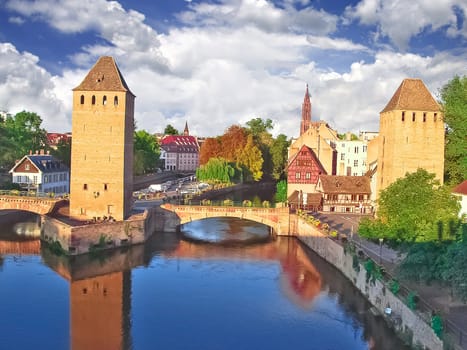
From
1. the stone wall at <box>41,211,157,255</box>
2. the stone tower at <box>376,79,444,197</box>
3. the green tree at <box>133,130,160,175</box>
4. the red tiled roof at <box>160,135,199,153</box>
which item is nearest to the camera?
the stone wall at <box>41,211,157,255</box>

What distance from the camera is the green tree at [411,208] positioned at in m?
26.7

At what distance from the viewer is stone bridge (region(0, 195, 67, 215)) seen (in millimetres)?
42875

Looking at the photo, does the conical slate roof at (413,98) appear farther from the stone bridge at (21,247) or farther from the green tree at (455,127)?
the stone bridge at (21,247)

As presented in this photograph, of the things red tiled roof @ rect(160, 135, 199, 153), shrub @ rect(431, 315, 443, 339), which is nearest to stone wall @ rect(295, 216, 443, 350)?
shrub @ rect(431, 315, 443, 339)

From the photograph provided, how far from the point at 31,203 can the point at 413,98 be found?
32871mm

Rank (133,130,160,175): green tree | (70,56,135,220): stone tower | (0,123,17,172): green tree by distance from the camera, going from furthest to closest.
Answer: (133,130,160,175): green tree, (0,123,17,172): green tree, (70,56,135,220): stone tower

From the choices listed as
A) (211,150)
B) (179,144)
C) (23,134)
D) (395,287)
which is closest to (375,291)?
(395,287)

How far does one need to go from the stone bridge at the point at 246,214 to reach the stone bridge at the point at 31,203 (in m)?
9.45

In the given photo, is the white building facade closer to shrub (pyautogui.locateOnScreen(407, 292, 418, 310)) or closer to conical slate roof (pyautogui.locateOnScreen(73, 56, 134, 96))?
conical slate roof (pyautogui.locateOnScreen(73, 56, 134, 96))

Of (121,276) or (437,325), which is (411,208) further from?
(121,276)

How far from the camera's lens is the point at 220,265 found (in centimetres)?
3500

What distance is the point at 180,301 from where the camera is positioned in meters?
27.2

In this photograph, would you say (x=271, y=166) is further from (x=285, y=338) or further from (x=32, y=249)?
(x=285, y=338)

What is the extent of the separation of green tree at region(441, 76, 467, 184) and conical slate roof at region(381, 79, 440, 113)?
1.43m
